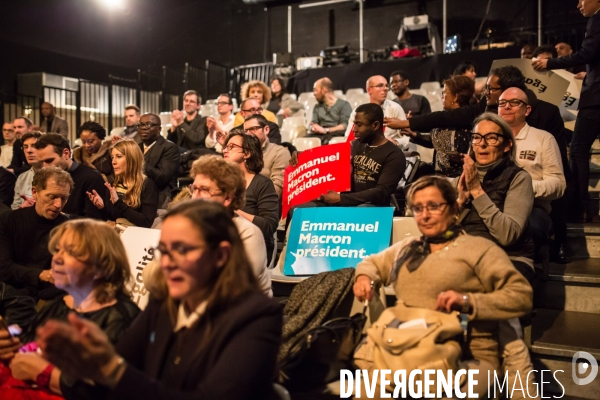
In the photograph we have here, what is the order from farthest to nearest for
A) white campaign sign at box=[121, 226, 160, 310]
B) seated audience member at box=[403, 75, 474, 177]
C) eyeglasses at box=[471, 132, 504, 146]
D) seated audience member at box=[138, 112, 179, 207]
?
seated audience member at box=[138, 112, 179, 207] → seated audience member at box=[403, 75, 474, 177] → white campaign sign at box=[121, 226, 160, 310] → eyeglasses at box=[471, 132, 504, 146]

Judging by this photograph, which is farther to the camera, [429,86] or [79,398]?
[429,86]

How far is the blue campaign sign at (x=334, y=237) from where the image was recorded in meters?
3.50

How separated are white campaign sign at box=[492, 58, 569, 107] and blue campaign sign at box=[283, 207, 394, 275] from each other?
6.21 feet

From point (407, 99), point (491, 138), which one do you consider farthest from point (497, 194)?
point (407, 99)

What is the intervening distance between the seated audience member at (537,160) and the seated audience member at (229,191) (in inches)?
63.5

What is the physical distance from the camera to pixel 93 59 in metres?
13.1

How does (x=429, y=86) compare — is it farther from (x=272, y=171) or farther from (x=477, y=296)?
(x=477, y=296)

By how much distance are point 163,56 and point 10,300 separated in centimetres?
1231

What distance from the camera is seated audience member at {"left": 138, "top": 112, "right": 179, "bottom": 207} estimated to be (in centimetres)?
576

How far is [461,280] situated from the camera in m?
2.37

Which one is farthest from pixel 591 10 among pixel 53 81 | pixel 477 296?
pixel 53 81

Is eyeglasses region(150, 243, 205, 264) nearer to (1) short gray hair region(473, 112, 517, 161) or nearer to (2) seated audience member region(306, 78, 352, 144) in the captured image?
(1) short gray hair region(473, 112, 517, 161)
